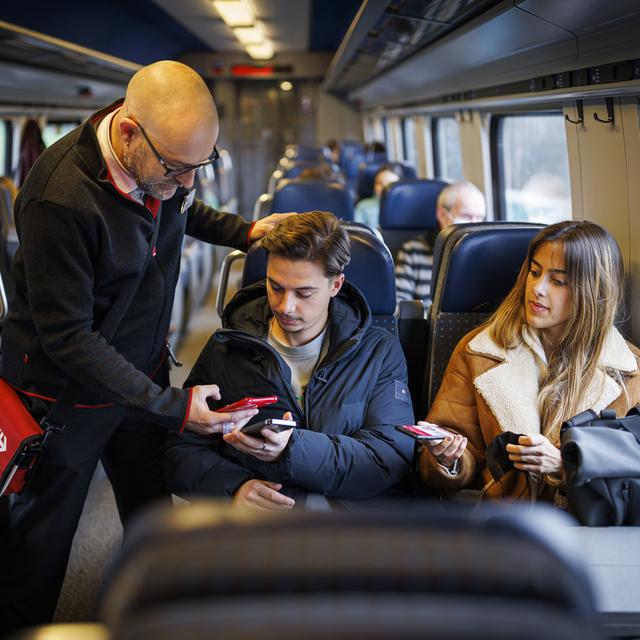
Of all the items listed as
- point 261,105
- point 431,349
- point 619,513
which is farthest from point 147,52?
point 619,513

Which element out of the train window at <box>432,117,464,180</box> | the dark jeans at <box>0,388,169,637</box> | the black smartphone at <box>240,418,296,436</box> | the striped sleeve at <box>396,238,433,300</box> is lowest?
the dark jeans at <box>0,388,169,637</box>

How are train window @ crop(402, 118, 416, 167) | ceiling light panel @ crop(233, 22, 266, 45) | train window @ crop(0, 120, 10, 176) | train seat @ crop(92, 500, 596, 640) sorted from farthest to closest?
train window @ crop(402, 118, 416, 167) → ceiling light panel @ crop(233, 22, 266, 45) → train window @ crop(0, 120, 10, 176) → train seat @ crop(92, 500, 596, 640)

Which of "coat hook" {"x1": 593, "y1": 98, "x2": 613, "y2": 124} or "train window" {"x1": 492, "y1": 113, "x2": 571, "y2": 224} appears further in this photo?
"train window" {"x1": 492, "y1": 113, "x2": 571, "y2": 224}

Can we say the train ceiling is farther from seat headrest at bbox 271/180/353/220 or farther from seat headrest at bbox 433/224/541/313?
seat headrest at bbox 433/224/541/313

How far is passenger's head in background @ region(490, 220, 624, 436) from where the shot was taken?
2396 mm

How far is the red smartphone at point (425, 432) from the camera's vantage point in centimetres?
208

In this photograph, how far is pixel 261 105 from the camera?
19.9 metres

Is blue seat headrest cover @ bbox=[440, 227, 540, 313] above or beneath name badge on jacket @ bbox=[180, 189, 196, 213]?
beneath

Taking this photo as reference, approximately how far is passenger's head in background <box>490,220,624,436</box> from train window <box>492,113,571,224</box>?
204 centimetres

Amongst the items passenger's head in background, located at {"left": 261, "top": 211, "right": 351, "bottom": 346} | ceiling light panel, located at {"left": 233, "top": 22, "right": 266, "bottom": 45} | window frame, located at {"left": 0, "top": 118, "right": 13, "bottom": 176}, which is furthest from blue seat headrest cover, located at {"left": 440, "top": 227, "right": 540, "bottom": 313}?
ceiling light panel, located at {"left": 233, "top": 22, "right": 266, "bottom": 45}

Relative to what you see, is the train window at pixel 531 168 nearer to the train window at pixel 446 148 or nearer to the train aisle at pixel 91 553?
the train window at pixel 446 148

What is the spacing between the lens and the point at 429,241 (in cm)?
517

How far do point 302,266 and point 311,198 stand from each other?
11.0 ft

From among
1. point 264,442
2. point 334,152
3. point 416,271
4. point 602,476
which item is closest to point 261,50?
point 334,152
